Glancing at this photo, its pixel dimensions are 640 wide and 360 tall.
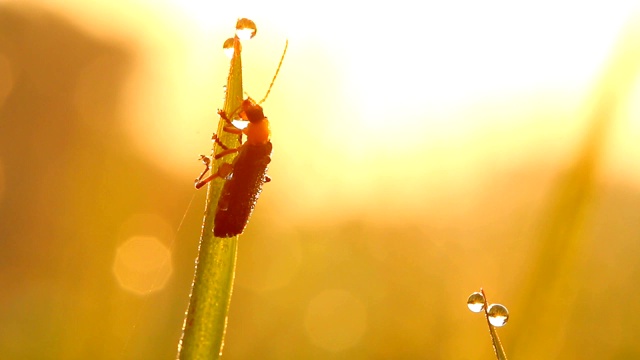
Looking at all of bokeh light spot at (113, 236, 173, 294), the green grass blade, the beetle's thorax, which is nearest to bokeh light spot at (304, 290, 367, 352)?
bokeh light spot at (113, 236, 173, 294)

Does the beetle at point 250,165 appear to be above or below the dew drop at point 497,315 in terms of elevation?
above

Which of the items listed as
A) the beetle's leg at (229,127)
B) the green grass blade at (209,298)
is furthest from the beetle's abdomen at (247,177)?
the green grass blade at (209,298)

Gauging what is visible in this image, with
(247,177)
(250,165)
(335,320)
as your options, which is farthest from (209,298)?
(335,320)

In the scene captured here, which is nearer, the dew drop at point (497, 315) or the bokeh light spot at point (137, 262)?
the dew drop at point (497, 315)

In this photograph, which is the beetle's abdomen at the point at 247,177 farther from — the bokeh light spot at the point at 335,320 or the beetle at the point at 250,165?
the bokeh light spot at the point at 335,320

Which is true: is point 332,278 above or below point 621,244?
below

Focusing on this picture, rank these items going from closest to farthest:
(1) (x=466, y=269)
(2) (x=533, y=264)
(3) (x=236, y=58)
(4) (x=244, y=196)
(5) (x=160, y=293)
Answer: (3) (x=236, y=58) < (4) (x=244, y=196) < (2) (x=533, y=264) < (5) (x=160, y=293) < (1) (x=466, y=269)

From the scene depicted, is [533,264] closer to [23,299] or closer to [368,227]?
[368,227]

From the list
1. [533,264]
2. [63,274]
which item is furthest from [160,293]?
[533,264]
